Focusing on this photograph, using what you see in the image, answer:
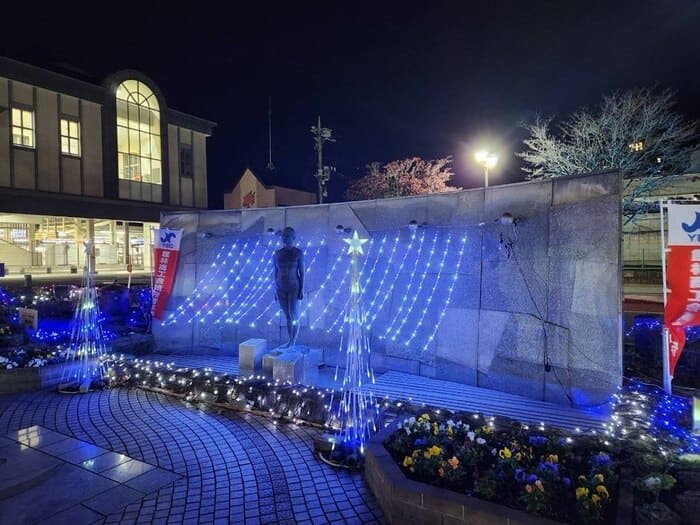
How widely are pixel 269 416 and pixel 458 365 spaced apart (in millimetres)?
3293

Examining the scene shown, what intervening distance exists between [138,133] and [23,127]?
690 cm

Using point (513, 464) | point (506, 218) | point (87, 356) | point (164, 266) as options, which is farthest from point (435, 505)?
point (164, 266)

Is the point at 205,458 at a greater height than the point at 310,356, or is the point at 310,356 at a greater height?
the point at 310,356

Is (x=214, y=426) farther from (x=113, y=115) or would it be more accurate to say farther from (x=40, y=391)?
(x=113, y=115)

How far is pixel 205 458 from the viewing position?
540 cm

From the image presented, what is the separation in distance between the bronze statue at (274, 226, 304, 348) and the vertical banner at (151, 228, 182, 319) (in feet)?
12.7

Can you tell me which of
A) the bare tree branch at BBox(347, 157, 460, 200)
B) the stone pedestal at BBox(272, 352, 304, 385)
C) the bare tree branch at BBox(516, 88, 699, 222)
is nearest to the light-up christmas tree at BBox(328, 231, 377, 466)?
the stone pedestal at BBox(272, 352, 304, 385)

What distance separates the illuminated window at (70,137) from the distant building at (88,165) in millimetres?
50

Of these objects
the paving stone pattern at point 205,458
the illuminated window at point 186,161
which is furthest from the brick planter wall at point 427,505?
the illuminated window at point 186,161

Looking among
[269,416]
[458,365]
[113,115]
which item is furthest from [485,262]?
[113,115]

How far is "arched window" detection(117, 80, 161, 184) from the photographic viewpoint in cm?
2900

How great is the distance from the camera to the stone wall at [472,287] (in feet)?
21.2

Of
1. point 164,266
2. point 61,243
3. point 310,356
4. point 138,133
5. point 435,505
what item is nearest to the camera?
point 435,505

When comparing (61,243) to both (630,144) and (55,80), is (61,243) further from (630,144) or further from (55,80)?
(630,144)
